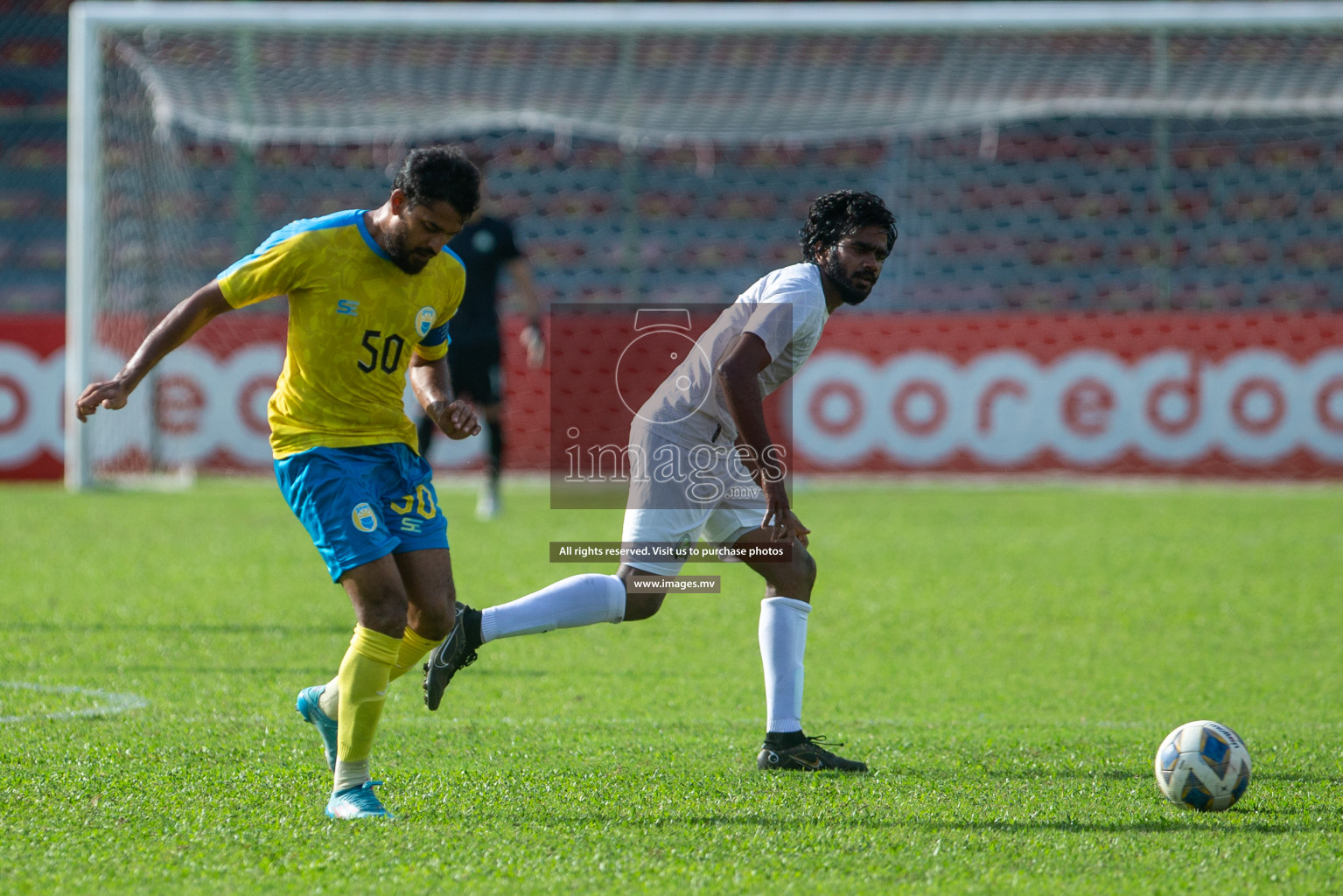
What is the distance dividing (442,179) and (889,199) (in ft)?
44.9

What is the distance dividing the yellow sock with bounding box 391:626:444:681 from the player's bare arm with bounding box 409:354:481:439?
62 centimetres

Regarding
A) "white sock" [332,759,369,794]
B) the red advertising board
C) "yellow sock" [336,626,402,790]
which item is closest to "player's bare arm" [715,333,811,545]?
"yellow sock" [336,626,402,790]

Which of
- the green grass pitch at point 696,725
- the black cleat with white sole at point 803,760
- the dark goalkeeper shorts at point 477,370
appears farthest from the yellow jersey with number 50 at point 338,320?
the dark goalkeeper shorts at point 477,370

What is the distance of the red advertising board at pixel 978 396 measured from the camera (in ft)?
45.9

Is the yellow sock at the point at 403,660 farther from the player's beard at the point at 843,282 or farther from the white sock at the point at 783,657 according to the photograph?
the player's beard at the point at 843,282

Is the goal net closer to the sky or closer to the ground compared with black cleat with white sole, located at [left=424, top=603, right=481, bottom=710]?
closer to the sky

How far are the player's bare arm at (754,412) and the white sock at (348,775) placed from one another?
139cm

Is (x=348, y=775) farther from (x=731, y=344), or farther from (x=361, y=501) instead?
(x=731, y=344)

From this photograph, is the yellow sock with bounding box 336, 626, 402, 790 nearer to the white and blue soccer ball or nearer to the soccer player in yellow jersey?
the soccer player in yellow jersey

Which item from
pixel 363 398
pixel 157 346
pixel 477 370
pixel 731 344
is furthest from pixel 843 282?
pixel 477 370

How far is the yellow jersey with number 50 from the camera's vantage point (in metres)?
4.03

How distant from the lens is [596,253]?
17062mm

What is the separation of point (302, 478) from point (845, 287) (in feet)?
5.94

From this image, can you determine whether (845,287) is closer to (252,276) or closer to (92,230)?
(252,276)
